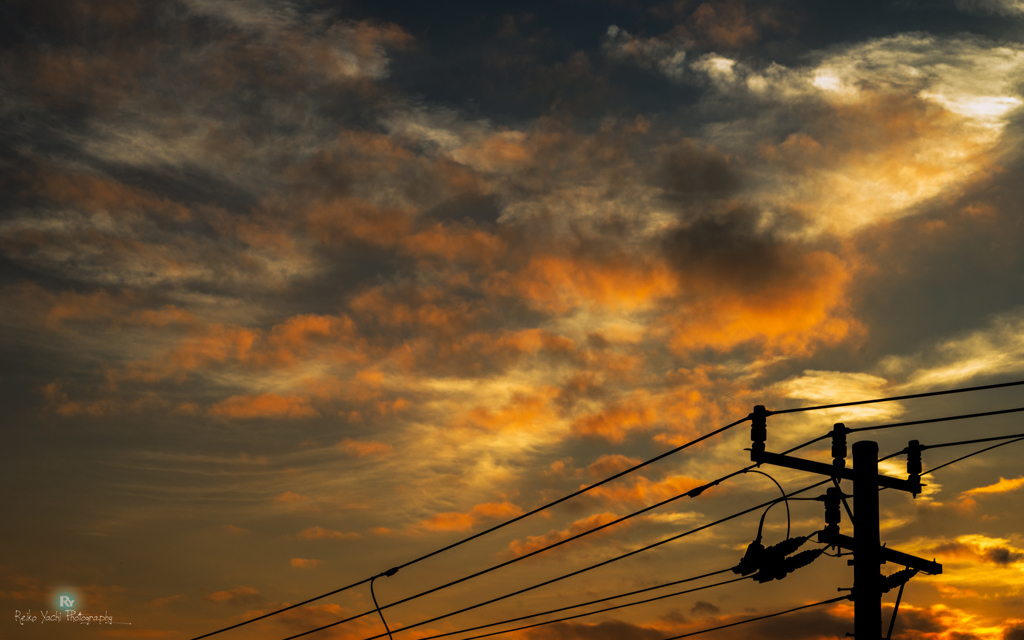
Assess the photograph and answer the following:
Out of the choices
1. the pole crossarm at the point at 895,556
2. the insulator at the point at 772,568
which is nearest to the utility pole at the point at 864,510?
the pole crossarm at the point at 895,556

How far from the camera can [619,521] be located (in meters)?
21.5

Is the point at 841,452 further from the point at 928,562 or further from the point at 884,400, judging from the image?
the point at 928,562

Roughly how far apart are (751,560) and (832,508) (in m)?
1.99

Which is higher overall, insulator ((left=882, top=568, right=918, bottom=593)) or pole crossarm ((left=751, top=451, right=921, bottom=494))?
pole crossarm ((left=751, top=451, right=921, bottom=494))

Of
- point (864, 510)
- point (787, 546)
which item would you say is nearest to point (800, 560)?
point (787, 546)

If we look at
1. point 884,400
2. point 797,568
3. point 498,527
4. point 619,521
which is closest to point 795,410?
point 884,400

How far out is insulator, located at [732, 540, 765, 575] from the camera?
1827cm

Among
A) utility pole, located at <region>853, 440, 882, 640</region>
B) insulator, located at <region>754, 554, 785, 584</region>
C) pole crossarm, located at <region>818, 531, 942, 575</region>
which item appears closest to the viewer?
utility pole, located at <region>853, 440, 882, 640</region>

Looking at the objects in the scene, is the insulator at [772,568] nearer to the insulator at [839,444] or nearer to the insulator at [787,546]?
the insulator at [787,546]

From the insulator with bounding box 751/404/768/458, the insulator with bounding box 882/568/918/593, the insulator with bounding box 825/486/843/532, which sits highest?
the insulator with bounding box 751/404/768/458

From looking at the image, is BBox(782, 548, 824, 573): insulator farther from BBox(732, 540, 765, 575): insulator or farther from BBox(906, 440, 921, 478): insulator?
BBox(906, 440, 921, 478): insulator

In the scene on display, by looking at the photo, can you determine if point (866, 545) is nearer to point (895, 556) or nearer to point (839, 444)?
point (895, 556)

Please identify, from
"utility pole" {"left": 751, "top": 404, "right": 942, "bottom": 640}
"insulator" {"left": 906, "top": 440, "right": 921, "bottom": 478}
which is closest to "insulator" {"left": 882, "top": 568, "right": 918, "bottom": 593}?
"utility pole" {"left": 751, "top": 404, "right": 942, "bottom": 640}

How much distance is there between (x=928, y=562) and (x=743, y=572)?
357cm
